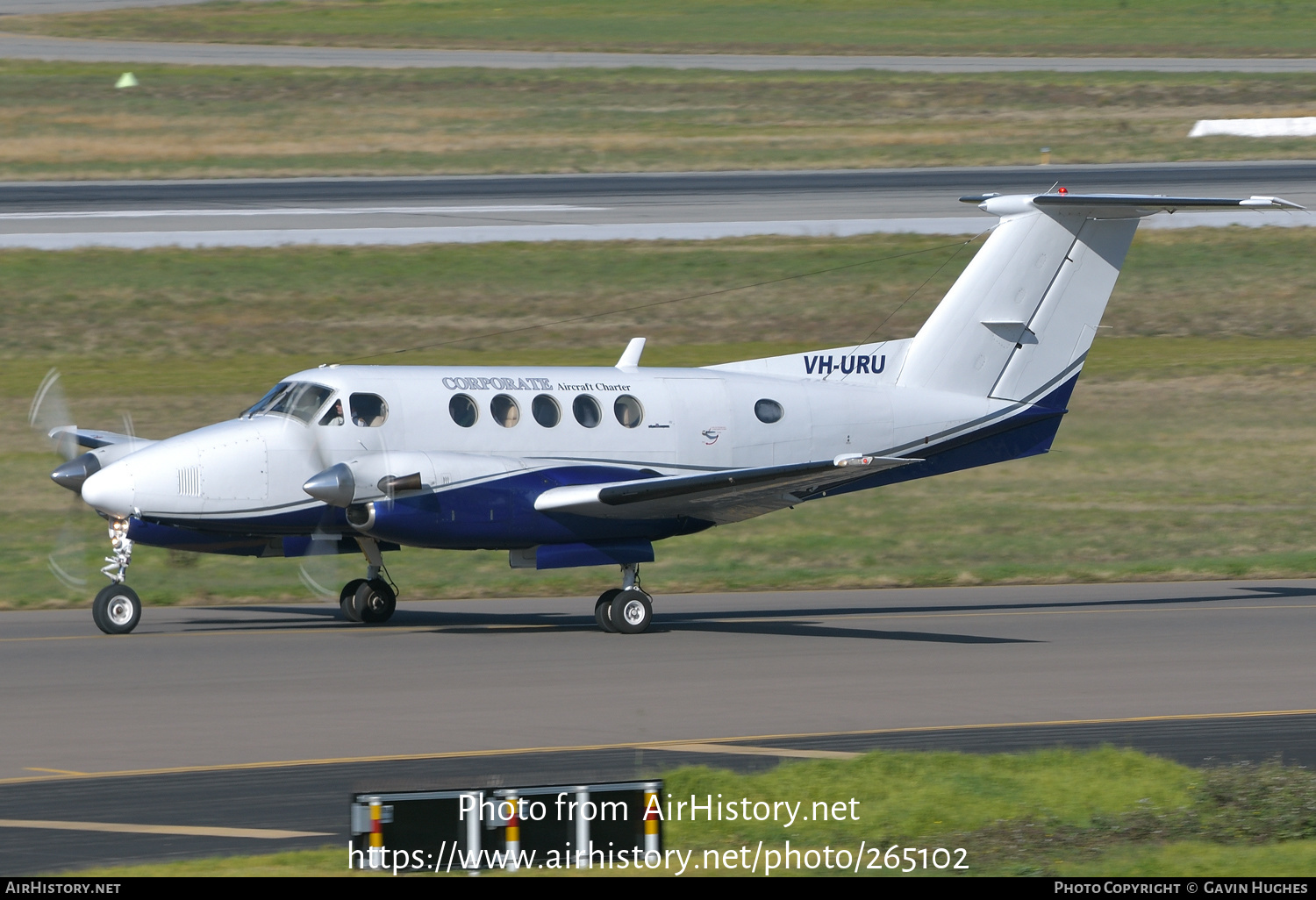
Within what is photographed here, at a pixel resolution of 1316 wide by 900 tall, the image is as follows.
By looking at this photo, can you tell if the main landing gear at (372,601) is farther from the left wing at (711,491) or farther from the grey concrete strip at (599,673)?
the left wing at (711,491)

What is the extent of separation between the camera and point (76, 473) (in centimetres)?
1958

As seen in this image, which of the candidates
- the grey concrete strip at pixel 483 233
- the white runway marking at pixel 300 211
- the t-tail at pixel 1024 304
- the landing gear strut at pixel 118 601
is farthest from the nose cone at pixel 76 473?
the white runway marking at pixel 300 211

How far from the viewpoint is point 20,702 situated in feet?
50.5

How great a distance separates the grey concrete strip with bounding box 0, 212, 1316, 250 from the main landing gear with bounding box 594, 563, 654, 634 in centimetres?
2266

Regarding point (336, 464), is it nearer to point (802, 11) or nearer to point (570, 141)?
point (570, 141)

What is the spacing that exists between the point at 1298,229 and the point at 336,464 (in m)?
35.3

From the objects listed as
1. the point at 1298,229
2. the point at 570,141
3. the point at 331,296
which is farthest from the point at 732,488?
the point at 570,141

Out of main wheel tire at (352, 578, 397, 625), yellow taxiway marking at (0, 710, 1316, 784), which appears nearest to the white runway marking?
main wheel tire at (352, 578, 397, 625)

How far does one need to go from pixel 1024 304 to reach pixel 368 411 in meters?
8.57

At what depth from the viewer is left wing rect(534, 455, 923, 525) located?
19344 millimetres

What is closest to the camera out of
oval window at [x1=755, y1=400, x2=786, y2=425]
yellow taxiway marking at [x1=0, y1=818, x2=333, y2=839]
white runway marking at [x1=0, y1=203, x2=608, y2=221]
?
yellow taxiway marking at [x1=0, y1=818, x2=333, y2=839]

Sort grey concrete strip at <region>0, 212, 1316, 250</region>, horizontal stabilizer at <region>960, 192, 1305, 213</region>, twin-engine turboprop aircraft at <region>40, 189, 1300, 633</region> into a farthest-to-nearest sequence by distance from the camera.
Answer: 1. grey concrete strip at <region>0, 212, 1316, 250</region>
2. horizontal stabilizer at <region>960, 192, 1305, 213</region>
3. twin-engine turboprop aircraft at <region>40, 189, 1300, 633</region>

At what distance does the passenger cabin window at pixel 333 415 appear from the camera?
1958 cm

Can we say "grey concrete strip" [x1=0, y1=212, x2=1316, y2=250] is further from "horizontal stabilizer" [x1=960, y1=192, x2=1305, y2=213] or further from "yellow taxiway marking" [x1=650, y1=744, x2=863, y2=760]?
"yellow taxiway marking" [x1=650, y1=744, x2=863, y2=760]
